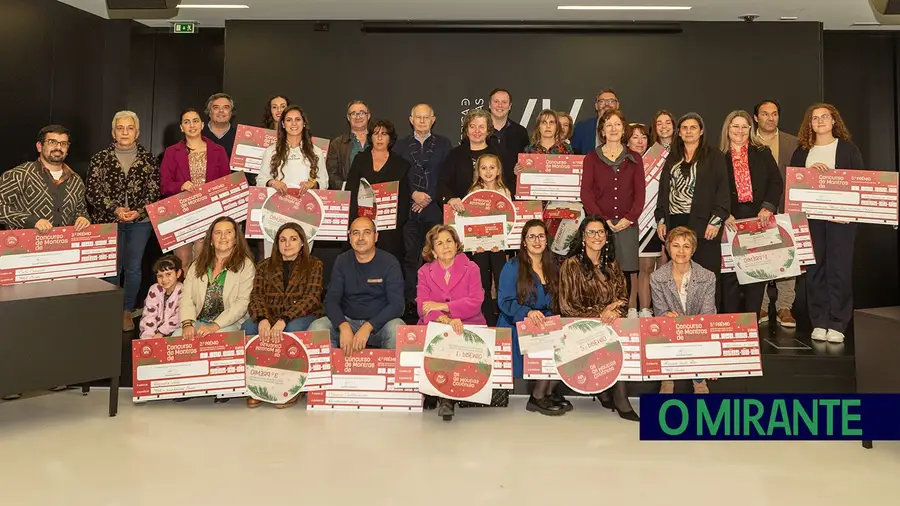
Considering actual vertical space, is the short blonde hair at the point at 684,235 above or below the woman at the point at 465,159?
below

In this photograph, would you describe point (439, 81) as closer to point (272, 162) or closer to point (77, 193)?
point (272, 162)

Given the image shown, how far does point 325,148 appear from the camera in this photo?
5.77 meters

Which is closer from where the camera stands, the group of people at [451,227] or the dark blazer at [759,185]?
the group of people at [451,227]

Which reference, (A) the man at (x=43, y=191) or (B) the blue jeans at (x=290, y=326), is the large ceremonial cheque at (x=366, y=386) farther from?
(A) the man at (x=43, y=191)

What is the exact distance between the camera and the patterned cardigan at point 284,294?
15.4 ft

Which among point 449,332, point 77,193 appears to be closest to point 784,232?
point 449,332

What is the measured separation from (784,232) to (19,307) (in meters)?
5.16

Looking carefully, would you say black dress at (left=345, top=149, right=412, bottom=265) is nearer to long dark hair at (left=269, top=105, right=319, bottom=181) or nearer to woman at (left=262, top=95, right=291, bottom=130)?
long dark hair at (left=269, top=105, right=319, bottom=181)

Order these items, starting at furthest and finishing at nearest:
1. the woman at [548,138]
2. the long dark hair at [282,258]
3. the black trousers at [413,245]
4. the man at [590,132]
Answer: the man at [590,132], the black trousers at [413,245], the woman at [548,138], the long dark hair at [282,258]

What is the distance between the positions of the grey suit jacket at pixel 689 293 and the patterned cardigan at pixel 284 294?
2.36 meters

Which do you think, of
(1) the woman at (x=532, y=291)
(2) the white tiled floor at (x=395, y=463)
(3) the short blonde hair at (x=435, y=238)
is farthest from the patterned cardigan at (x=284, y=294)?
(1) the woman at (x=532, y=291)

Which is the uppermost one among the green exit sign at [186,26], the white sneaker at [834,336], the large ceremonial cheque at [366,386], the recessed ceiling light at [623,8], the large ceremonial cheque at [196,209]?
the green exit sign at [186,26]

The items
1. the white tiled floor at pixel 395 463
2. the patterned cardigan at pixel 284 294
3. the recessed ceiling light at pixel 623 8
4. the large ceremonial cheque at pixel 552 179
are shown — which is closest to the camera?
the white tiled floor at pixel 395 463

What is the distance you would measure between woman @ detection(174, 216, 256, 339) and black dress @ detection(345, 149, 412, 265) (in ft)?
3.45
